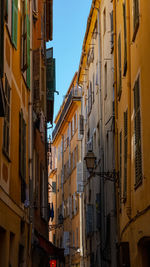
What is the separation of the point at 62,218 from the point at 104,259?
873 inches

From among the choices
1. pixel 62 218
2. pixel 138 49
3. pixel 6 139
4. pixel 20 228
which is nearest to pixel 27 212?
pixel 20 228

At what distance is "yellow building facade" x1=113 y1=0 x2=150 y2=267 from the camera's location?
10.5 meters

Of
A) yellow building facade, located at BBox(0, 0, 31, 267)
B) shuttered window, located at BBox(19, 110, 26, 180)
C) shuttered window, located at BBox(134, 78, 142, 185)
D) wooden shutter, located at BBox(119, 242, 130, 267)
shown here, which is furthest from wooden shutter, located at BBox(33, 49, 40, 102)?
shuttered window, located at BBox(134, 78, 142, 185)

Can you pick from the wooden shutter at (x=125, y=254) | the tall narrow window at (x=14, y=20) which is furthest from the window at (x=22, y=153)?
the wooden shutter at (x=125, y=254)

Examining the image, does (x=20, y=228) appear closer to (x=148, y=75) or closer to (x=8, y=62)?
(x=8, y=62)

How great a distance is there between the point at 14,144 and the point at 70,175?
84.5ft

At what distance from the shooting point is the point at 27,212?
1678 centimetres

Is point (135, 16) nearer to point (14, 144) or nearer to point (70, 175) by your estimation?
point (14, 144)

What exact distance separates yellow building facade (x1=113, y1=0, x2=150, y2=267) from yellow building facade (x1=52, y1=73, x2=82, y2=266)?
18.2 m

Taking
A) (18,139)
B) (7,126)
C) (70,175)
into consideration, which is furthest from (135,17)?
(70,175)

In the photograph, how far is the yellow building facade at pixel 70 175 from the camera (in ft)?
118

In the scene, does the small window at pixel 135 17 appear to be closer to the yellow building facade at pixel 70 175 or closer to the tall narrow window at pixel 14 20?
the tall narrow window at pixel 14 20

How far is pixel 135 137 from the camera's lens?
1173 centimetres

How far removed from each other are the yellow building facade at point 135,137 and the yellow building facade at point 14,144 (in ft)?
8.42
